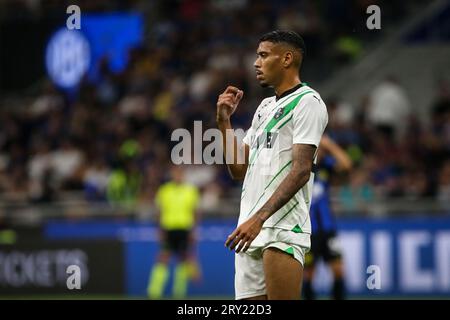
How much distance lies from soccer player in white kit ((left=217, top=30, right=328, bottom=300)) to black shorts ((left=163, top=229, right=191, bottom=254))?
9958 mm

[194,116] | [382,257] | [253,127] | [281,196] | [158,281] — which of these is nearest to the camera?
[281,196]

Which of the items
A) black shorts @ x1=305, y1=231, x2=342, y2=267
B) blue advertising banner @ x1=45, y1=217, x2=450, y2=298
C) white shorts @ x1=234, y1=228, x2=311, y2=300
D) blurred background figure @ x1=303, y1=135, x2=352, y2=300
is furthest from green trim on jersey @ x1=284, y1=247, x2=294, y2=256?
blue advertising banner @ x1=45, y1=217, x2=450, y2=298

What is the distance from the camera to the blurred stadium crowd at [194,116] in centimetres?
1625

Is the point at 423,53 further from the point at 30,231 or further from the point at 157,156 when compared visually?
the point at 30,231

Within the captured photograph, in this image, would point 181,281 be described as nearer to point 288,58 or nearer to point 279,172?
point 279,172

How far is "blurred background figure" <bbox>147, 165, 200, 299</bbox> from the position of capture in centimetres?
1638

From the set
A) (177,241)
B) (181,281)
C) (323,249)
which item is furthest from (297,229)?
(181,281)

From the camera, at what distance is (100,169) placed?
18.6 meters

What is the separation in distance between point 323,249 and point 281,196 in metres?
5.38

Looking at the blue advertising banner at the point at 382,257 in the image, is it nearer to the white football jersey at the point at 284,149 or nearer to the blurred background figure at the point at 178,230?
the blurred background figure at the point at 178,230

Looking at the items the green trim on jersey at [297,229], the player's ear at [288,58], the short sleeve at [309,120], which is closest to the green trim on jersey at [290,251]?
the green trim on jersey at [297,229]

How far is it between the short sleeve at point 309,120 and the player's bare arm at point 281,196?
0.05 m

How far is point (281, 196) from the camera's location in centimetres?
609
